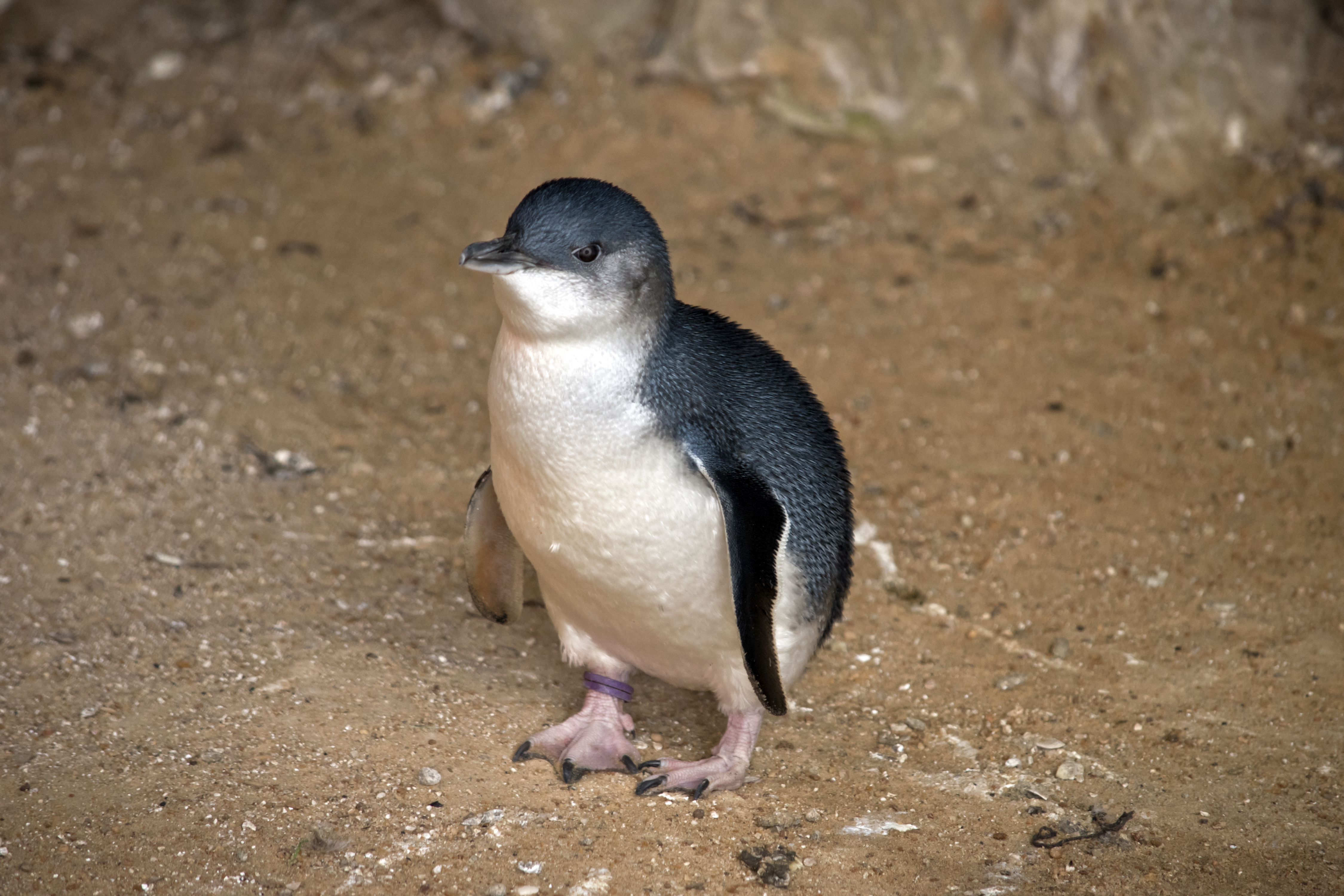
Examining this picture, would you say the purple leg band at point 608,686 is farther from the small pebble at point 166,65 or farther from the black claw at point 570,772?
the small pebble at point 166,65

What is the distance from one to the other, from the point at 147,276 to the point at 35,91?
1.94 meters

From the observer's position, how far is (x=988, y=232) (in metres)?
5.49

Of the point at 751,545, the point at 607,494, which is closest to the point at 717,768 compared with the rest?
the point at 751,545

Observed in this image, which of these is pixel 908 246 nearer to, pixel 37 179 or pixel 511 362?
pixel 511 362

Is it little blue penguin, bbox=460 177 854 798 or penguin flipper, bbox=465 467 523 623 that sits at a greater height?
little blue penguin, bbox=460 177 854 798

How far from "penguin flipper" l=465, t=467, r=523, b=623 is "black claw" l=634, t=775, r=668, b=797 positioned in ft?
2.01

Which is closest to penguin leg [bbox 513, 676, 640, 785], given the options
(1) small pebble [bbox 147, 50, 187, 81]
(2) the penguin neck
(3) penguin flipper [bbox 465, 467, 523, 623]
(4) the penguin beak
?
(3) penguin flipper [bbox 465, 467, 523, 623]

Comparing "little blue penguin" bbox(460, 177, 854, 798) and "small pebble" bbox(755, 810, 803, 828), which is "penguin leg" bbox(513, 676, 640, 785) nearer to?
"little blue penguin" bbox(460, 177, 854, 798)

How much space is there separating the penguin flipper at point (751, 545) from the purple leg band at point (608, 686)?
50 cm

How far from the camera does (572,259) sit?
2.49m

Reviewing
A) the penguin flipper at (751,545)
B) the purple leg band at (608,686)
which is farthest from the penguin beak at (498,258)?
the purple leg band at (608,686)

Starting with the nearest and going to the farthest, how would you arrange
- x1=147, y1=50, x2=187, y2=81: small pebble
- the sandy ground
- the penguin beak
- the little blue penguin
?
the penguin beak
the little blue penguin
the sandy ground
x1=147, y1=50, x2=187, y2=81: small pebble

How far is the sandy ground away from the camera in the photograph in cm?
269

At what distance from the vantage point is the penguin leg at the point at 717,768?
9.20ft
